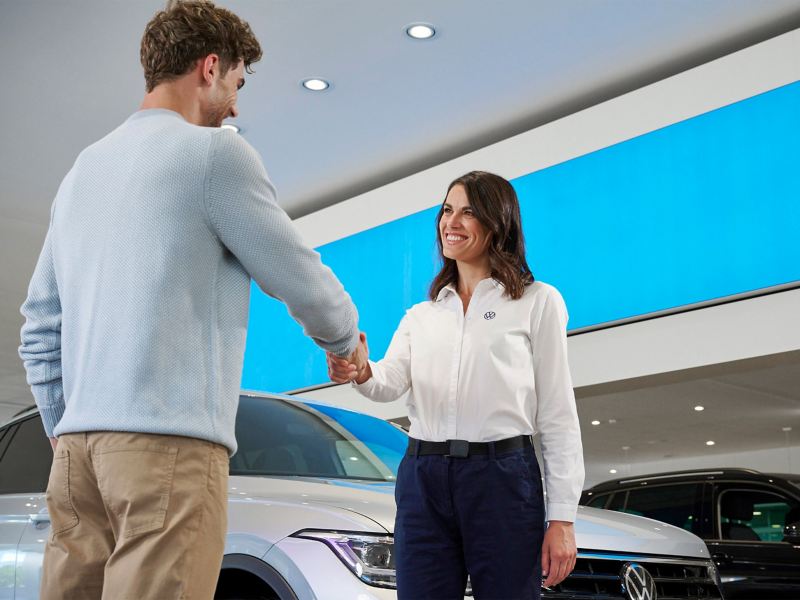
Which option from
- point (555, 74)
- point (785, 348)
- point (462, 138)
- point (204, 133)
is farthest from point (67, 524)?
point (462, 138)

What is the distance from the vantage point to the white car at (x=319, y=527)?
301cm

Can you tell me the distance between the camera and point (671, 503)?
7.67m

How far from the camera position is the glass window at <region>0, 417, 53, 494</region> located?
14.9 feet

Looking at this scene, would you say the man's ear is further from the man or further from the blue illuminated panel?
the blue illuminated panel

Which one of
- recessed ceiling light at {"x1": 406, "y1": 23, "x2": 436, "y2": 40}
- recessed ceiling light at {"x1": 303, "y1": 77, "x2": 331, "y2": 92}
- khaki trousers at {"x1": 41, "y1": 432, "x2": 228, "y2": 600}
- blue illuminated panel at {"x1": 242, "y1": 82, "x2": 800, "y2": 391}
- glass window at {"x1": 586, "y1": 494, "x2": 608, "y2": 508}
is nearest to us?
khaki trousers at {"x1": 41, "y1": 432, "x2": 228, "y2": 600}

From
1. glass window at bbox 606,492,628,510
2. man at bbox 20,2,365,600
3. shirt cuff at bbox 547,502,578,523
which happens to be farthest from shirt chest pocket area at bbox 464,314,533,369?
glass window at bbox 606,492,628,510

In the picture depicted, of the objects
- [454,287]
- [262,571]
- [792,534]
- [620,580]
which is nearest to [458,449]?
[454,287]

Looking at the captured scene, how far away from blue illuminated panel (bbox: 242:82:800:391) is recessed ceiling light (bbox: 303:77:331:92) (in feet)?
5.51

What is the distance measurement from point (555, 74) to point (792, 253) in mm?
2352

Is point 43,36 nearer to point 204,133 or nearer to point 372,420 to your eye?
point 372,420

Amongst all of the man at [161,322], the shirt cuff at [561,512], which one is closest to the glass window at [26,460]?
the man at [161,322]

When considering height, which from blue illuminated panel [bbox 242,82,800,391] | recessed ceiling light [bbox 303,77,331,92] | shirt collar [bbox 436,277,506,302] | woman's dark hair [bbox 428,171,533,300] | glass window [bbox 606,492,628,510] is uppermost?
recessed ceiling light [bbox 303,77,331,92]

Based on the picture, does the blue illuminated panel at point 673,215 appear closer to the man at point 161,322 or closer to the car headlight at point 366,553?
the car headlight at point 366,553

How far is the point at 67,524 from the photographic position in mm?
1832
